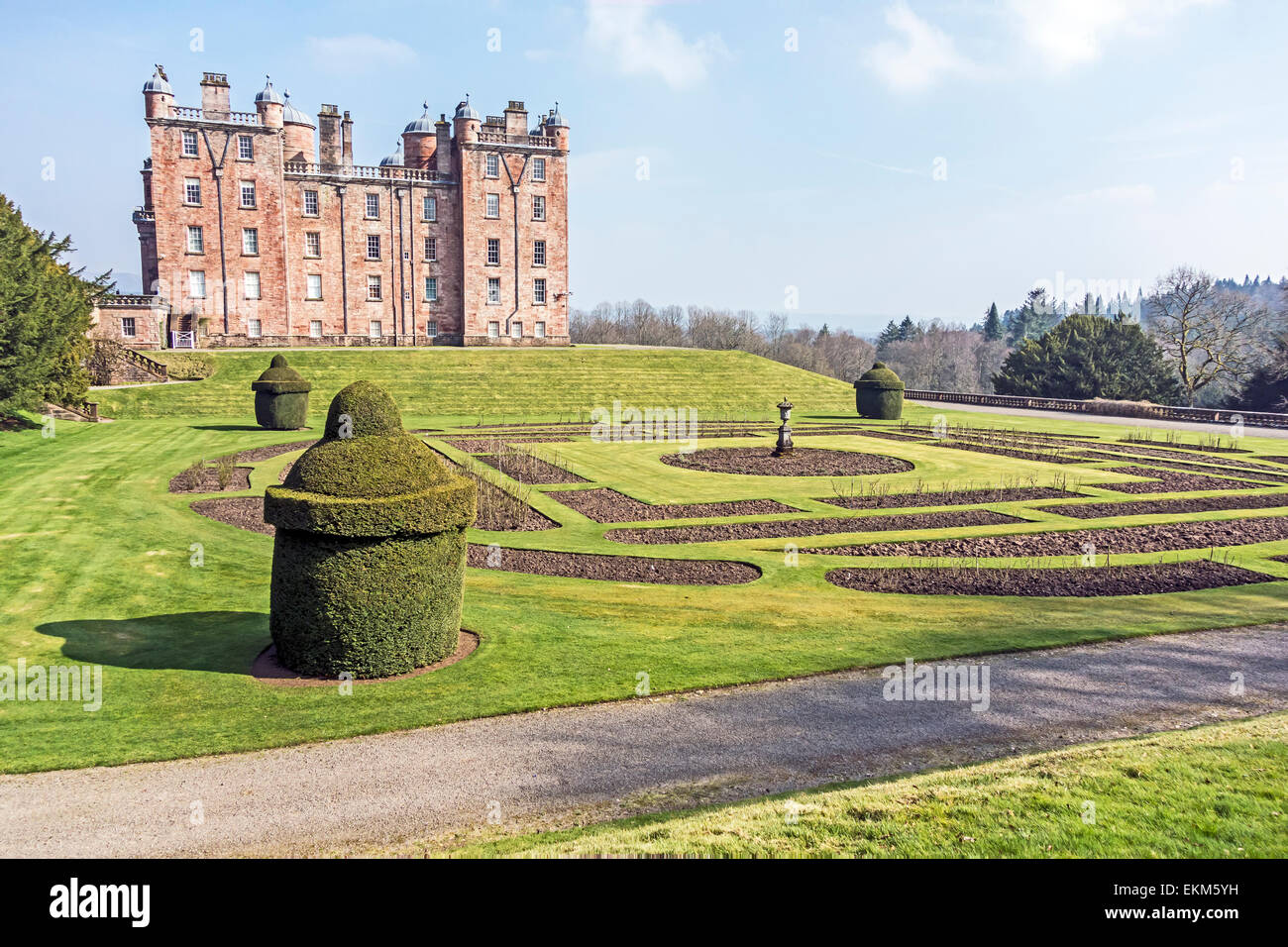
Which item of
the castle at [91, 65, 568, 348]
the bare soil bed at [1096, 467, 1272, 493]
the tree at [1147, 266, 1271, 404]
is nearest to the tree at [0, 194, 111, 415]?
the castle at [91, 65, 568, 348]

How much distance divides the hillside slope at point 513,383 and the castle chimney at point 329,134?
16.9 metres

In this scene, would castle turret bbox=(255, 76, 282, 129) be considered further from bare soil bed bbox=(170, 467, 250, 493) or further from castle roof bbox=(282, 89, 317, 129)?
bare soil bed bbox=(170, 467, 250, 493)

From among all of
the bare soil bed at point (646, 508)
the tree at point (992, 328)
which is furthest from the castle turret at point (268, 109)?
the tree at point (992, 328)

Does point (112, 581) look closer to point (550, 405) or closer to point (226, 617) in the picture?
point (226, 617)

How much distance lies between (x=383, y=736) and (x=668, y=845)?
346 centimetres

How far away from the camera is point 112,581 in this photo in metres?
12.9

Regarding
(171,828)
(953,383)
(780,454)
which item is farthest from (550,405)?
(953,383)

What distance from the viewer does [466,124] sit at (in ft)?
192

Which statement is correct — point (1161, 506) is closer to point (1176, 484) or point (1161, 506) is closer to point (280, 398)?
point (1176, 484)

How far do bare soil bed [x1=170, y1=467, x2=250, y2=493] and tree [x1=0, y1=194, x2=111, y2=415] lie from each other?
10523mm

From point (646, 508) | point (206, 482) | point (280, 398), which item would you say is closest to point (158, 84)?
point (280, 398)

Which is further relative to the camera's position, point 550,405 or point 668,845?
point 550,405

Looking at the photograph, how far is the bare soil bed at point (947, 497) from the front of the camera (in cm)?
1976

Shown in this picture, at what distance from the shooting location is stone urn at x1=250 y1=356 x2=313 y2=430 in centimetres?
3188
